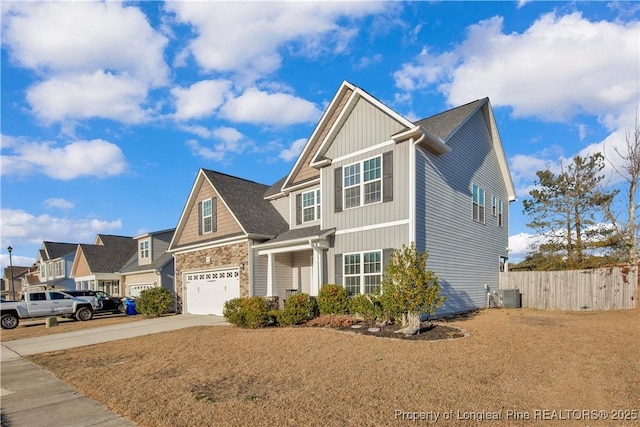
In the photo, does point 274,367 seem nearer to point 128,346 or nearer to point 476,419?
point 476,419

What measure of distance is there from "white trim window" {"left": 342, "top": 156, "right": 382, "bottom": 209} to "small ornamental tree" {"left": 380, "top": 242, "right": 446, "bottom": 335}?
12.1ft

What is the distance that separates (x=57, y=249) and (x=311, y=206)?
39.0 metres


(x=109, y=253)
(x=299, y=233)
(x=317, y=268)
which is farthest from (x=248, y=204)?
(x=109, y=253)

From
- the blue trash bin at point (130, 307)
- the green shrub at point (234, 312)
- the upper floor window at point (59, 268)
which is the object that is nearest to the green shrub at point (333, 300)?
the green shrub at point (234, 312)

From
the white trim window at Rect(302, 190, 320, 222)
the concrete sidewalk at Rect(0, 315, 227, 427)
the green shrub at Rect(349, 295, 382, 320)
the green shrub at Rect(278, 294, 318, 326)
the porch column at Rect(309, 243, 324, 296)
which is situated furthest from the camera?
the white trim window at Rect(302, 190, 320, 222)

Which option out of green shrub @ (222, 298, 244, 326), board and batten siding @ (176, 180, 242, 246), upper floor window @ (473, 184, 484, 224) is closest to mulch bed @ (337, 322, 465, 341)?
green shrub @ (222, 298, 244, 326)

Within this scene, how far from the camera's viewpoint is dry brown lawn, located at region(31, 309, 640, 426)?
531 cm

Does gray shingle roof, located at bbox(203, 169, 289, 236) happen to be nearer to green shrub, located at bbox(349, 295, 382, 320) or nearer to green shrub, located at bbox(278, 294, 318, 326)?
green shrub, located at bbox(278, 294, 318, 326)

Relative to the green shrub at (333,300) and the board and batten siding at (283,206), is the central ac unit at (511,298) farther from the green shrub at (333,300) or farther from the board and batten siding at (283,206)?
the board and batten siding at (283,206)

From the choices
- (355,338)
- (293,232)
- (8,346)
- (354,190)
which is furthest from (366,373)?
(8,346)

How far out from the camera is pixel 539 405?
545 centimetres

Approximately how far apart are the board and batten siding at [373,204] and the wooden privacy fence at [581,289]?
863 cm

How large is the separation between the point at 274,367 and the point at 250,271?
10408 mm

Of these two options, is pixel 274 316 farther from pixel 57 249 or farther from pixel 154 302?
pixel 57 249
